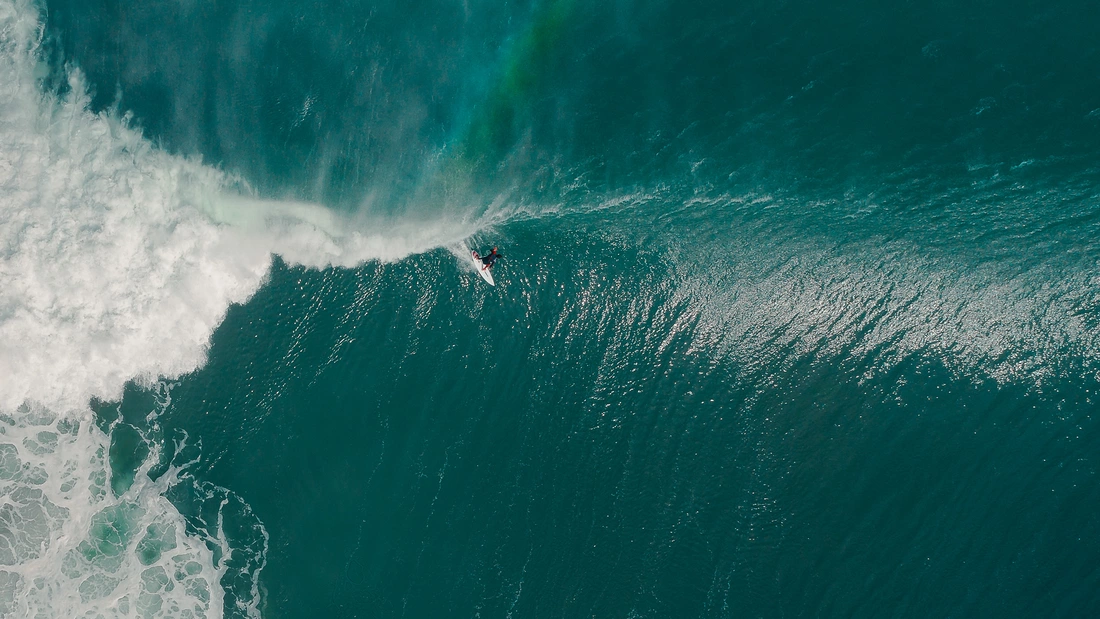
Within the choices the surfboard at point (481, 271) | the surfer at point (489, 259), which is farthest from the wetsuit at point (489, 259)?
the surfboard at point (481, 271)

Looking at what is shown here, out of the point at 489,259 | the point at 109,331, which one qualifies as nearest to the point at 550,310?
the point at 489,259

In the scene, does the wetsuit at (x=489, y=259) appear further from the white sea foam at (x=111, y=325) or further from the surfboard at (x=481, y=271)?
the white sea foam at (x=111, y=325)

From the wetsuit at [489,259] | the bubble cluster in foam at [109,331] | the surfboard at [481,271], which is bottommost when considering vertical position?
the bubble cluster in foam at [109,331]

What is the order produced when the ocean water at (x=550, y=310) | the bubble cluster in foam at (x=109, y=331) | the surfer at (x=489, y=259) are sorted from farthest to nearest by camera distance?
1. the bubble cluster in foam at (x=109, y=331)
2. the surfer at (x=489, y=259)
3. the ocean water at (x=550, y=310)

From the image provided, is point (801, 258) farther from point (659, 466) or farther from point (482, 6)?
point (482, 6)

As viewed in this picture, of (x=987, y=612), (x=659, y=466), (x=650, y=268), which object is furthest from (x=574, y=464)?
(x=987, y=612)
